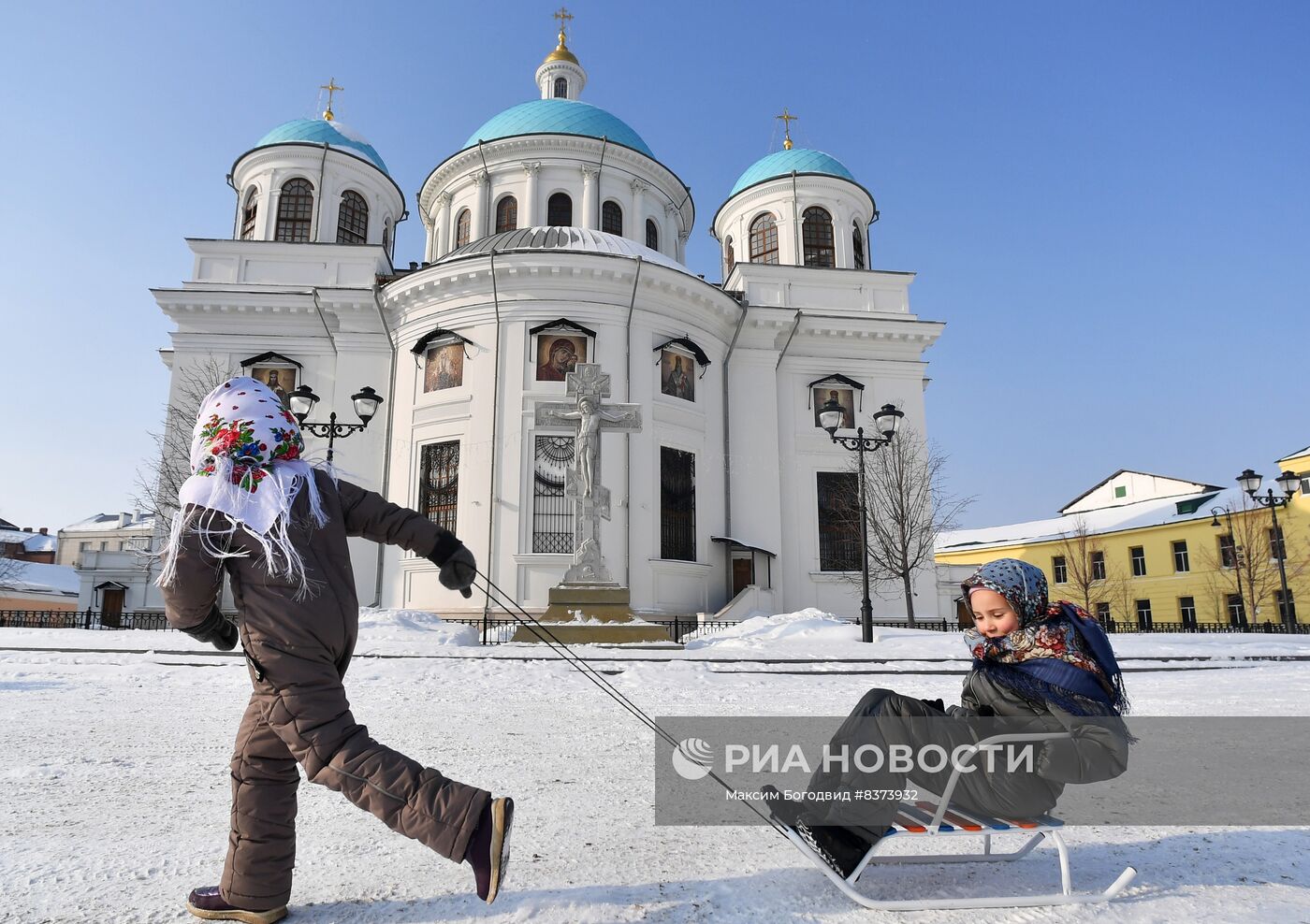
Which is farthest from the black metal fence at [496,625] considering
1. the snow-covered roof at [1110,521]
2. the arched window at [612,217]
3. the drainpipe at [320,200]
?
the arched window at [612,217]

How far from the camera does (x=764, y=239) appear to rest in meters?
28.8

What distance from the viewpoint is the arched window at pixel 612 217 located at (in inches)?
1056

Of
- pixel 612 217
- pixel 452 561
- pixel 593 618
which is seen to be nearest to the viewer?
pixel 452 561

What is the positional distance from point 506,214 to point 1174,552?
1310 inches

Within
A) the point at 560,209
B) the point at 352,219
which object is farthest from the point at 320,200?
the point at 560,209

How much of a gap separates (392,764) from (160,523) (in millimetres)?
23103

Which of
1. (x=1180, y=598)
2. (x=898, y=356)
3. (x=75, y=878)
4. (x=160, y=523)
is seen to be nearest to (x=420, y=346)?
(x=160, y=523)

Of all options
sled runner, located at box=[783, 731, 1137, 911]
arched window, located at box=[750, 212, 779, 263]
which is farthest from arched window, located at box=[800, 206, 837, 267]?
sled runner, located at box=[783, 731, 1137, 911]

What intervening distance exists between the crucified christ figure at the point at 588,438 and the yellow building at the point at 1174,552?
16037mm

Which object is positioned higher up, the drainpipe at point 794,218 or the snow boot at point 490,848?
the drainpipe at point 794,218

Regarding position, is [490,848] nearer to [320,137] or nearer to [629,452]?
[629,452]

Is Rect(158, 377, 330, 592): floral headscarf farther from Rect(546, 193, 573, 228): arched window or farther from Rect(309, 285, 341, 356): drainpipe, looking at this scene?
Rect(546, 193, 573, 228): arched window

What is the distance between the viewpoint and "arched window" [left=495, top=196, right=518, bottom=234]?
2648cm

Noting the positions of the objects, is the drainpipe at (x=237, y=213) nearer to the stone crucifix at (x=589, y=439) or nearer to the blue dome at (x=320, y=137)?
the blue dome at (x=320, y=137)
